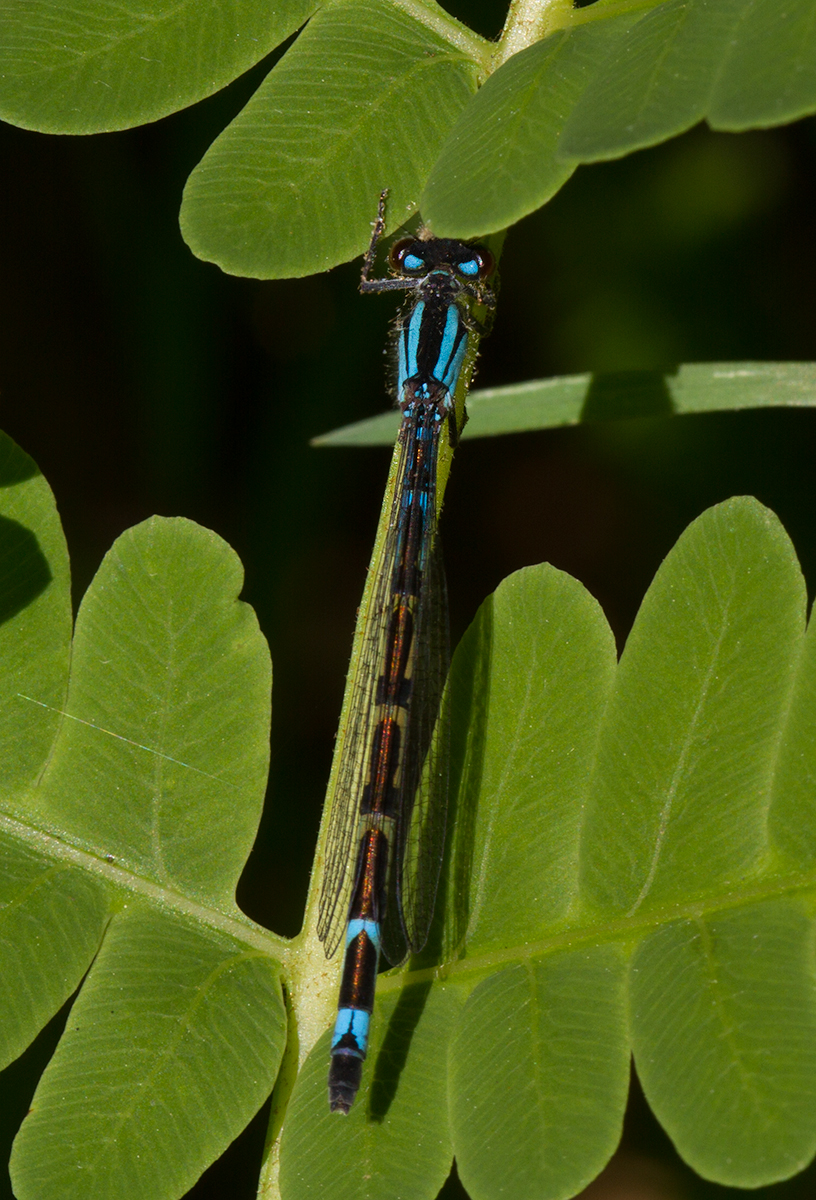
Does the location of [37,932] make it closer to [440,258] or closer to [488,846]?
[488,846]

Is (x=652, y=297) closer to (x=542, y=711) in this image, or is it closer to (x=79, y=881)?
(x=542, y=711)

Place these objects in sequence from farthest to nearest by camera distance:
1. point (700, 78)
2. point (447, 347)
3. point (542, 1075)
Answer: point (447, 347), point (542, 1075), point (700, 78)

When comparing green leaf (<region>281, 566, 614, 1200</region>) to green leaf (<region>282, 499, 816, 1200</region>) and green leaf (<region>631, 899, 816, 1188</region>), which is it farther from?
green leaf (<region>631, 899, 816, 1188</region>)

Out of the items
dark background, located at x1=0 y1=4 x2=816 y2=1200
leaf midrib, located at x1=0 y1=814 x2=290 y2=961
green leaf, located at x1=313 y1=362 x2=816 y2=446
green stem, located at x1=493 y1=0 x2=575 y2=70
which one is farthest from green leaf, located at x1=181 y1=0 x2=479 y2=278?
dark background, located at x1=0 y1=4 x2=816 y2=1200

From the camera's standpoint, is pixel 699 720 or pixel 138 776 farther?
pixel 138 776

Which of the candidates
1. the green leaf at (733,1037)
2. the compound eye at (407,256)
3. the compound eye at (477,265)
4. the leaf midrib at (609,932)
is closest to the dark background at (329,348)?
the compound eye at (407,256)

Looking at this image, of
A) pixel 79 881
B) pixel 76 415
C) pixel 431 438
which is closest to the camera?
pixel 79 881

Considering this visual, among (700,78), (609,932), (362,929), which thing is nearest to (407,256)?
(700,78)

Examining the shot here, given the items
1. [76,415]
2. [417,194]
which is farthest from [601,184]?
[417,194]
